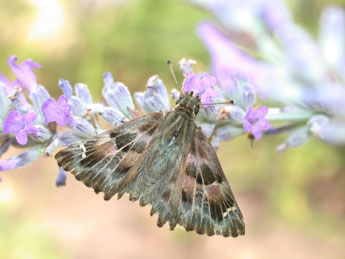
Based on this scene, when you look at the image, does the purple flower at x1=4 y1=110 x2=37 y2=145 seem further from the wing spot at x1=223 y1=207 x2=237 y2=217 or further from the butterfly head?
the wing spot at x1=223 y1=207 x2=237 y2=217

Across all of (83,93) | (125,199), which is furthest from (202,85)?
(125,199)

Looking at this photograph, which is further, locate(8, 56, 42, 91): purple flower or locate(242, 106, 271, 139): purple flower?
locate(8, 56, 42, 91): purple flower

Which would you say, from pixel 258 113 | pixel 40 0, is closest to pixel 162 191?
pixel 258 113

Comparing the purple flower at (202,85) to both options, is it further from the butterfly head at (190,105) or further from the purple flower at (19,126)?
the purple flower at (19,126)

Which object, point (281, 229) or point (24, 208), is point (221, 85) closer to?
point (281, 229)

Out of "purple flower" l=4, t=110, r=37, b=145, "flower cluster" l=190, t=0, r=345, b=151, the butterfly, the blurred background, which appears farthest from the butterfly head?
the blurred background

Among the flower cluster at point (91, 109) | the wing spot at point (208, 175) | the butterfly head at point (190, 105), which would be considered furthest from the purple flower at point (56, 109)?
the wing spot at point (208, 175)
